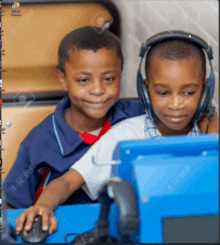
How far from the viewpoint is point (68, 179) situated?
3.50 feet

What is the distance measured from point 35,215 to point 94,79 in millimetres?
603

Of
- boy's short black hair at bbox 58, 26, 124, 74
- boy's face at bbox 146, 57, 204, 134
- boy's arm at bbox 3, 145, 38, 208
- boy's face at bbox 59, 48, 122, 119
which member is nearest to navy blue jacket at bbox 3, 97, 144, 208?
boy's arm at bbox 3, 145, 38, 208

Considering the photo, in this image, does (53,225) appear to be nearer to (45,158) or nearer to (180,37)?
(45,158)

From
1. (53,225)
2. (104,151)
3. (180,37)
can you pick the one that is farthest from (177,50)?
(53,225)

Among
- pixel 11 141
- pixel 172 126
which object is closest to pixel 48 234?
pixel 172 126

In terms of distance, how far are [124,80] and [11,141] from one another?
586 mm

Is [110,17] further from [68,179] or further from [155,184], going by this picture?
[155,184]

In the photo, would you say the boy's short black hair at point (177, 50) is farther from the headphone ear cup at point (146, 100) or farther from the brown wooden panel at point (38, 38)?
the brown wooden panel at point (38, 38)

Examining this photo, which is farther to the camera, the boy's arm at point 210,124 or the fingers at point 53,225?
the boy's arm at point 210,124

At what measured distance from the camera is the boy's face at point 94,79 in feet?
4.18

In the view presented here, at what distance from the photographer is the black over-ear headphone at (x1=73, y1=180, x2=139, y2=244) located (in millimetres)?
564

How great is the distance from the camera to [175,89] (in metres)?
1.06

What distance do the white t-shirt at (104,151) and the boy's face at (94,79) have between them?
0.16 metres

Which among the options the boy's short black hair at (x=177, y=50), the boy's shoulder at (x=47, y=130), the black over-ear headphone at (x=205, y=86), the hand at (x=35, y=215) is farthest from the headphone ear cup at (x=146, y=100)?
the hand at (x=35, y=215)
